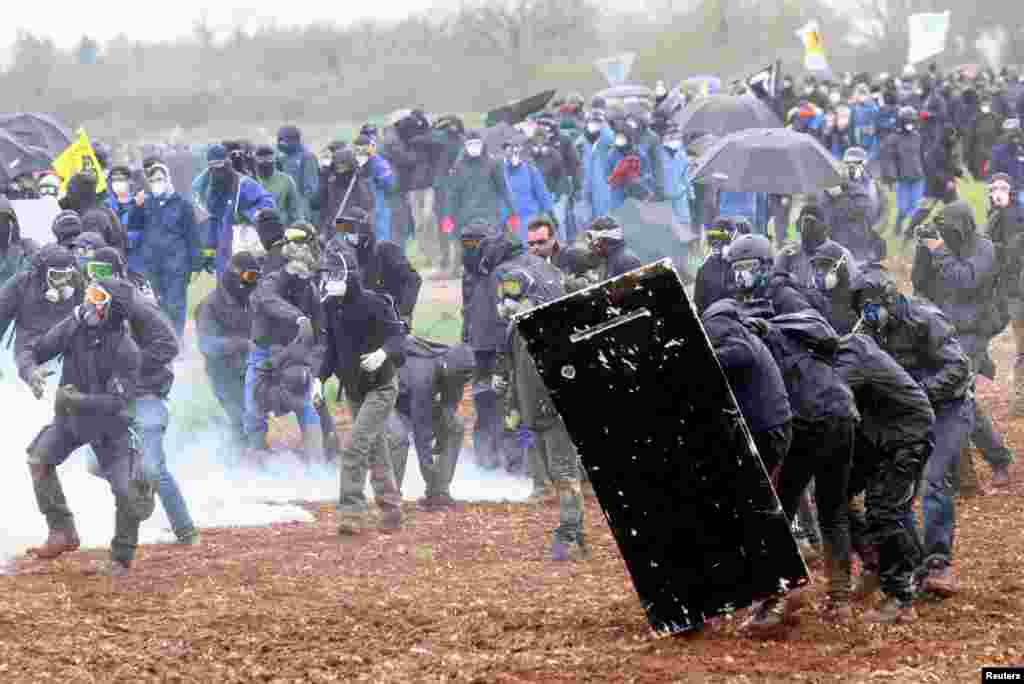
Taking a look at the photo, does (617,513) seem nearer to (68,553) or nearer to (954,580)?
(954,580)

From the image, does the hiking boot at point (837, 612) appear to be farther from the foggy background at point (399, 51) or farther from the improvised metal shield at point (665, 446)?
the foggy background at point (399, 51)

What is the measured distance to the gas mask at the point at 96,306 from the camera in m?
10.1

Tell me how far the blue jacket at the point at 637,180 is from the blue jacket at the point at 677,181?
197mm

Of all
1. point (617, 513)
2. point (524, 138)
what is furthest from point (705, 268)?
point (524, 138)

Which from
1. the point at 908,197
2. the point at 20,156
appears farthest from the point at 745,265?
the point at 908,197

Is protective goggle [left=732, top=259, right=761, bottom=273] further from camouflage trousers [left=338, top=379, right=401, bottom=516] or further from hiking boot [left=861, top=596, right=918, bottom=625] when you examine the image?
camouflage trousers [left=338, top=379, right=401, bottom=516]

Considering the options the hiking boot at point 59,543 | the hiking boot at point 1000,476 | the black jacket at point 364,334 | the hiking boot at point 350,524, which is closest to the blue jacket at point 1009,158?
the hiking boot at point 1000,476

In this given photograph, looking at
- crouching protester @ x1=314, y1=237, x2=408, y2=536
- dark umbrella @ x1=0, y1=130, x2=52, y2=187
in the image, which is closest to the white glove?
crouching protester @ x1=314, y1=237, x2=408, y2=536

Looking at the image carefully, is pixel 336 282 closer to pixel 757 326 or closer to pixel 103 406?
pixel 103 406

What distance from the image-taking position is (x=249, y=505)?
12.7 meters

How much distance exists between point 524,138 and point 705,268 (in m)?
10.00

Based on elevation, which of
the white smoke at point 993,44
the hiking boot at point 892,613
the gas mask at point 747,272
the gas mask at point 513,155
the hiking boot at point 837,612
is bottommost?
the white smoke at point 993,44

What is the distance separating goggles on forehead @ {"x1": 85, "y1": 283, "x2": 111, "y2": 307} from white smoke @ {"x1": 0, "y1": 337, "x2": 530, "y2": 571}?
5.01 ft

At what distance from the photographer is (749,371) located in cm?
777
